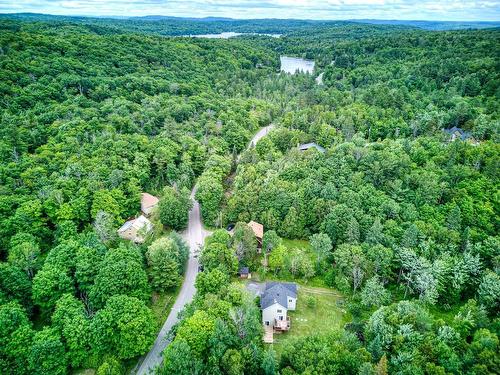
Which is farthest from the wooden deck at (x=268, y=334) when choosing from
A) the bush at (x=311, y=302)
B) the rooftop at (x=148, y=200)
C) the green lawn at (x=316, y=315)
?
the rooftop at (x=148, y=200)

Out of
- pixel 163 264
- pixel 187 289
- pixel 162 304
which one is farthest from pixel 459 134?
pixel 162 304

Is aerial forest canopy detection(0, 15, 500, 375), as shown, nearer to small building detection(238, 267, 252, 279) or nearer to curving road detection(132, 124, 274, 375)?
small building detection(238, 267, 252, 279)

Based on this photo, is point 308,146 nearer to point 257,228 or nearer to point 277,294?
point 257,228

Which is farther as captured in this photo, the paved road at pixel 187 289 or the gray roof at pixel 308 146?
the gray roof at pixel 308 146

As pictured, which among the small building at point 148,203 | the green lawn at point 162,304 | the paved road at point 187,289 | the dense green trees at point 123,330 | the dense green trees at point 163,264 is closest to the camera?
the dense green trees at point 123,330

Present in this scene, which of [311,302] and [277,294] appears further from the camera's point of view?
[311,302]

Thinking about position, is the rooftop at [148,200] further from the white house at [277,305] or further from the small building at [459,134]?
the small building at [459,134]

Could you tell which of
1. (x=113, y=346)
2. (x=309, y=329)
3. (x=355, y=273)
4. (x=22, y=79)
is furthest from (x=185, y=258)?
(x=22, y=79)
